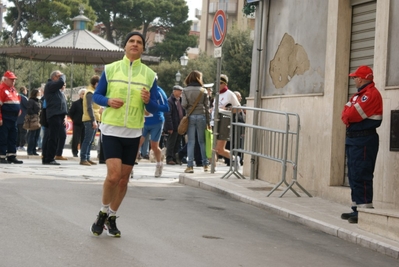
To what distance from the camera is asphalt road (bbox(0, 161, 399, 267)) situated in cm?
777

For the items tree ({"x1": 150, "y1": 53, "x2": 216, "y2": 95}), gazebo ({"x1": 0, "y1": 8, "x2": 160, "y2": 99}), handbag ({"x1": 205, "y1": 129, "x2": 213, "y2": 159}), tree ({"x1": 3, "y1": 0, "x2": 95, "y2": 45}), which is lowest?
handbag ({"x1": 205, "y1": 129, "x2": 213, "y2": 159})

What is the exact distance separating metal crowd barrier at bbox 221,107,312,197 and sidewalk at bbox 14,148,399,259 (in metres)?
0.33

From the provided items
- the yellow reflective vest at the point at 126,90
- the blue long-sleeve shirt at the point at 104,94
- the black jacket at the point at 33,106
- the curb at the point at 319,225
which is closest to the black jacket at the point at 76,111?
the black jacket at the point at 33,106

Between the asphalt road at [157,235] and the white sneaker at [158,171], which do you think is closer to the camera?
the asphalt road at [157,235]

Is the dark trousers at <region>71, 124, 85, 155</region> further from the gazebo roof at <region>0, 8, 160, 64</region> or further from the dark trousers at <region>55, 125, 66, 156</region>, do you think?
the gazebo roof at <region>0, 8, 160, 64</region>

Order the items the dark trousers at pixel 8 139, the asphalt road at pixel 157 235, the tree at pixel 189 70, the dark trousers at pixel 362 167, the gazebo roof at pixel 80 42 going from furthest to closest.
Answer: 1. the tree at pixel 189 70
2. the gazebo roof at pixel 80 42
3. the dark trousers at pixel 8 139
4. the dark trousers at pixel 362 167
5. the asphalt road at pixel 157 235

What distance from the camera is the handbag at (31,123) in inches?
884

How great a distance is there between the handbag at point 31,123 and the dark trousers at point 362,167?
12564mm

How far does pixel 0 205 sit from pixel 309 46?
20.2ft

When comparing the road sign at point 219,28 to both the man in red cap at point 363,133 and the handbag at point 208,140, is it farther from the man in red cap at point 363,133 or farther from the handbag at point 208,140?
the man in red cap at point 363,133

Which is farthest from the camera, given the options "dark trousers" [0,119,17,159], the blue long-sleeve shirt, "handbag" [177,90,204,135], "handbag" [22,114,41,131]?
"handbag" [22,114,41,131]

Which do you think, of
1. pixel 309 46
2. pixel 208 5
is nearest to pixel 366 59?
pixel 309 46

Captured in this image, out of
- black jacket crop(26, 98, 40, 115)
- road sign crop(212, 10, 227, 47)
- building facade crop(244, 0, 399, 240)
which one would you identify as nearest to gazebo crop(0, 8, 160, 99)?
black jacket crop(26, 98, 40, 115)

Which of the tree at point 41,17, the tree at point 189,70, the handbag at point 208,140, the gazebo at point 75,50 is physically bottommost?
the handbag at point 208,140
